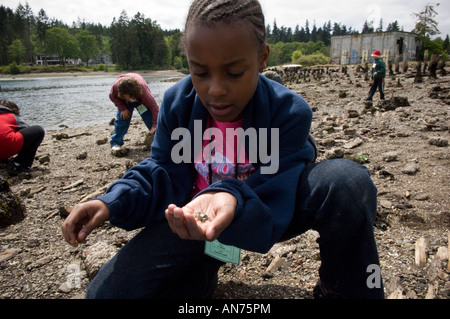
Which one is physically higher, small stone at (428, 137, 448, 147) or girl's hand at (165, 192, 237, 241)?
girl's hand at (165, 192, 237, 241)

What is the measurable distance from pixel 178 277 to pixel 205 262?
16 centimetres

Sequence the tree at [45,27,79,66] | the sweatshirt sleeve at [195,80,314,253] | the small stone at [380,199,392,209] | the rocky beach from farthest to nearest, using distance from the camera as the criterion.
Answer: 1. the tree at [45,27,79,66]
2. the small stone at [380,199,392,209]
3. the rocky beach
4. the sweatshirt sleeve at [195,80,314,253]

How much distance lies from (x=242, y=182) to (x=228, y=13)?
0.68m

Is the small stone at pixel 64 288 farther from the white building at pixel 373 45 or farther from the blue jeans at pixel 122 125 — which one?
the white building at pixel 373 45

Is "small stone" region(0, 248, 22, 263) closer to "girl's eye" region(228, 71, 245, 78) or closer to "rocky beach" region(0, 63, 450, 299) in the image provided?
"rocky beach" region(0, 63, 450, 299)

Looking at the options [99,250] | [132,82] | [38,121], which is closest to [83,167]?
[132,82]

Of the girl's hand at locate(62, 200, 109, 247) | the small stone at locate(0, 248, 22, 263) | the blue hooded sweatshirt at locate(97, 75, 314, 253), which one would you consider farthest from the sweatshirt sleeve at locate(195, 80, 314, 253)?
the small stone at locate(0, 248, 22, 263)

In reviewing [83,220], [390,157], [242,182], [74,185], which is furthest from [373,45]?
[83,220]

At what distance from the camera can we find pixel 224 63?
1260 millimetres

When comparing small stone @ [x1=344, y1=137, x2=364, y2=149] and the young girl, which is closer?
the young girl

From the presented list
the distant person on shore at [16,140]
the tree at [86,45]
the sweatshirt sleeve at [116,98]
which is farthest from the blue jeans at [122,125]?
the tree at [86,45]

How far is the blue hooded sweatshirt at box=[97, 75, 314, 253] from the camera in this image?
1243 mm

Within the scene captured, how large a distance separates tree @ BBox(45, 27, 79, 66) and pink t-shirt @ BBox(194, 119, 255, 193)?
91.9m

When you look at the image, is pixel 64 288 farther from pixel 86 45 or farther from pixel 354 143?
pixel 86 45
